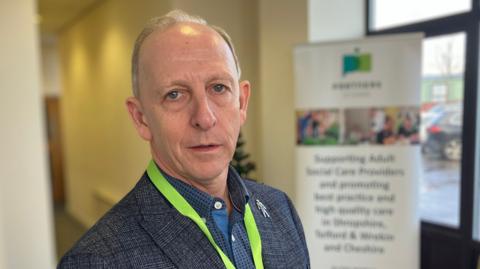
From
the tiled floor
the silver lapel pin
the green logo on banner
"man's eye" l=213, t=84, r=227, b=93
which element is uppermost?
the green logo on banner

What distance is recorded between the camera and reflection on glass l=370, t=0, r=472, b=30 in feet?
8.71

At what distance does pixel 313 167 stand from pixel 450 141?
1.12m

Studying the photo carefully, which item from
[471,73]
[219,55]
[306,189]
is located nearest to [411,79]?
[471,73]

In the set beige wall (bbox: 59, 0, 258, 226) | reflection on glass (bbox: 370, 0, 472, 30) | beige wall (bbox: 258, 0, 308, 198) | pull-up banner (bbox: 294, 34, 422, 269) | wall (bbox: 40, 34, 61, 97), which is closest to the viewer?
pull-up banner (bbox: 294, 34, 422, 269)

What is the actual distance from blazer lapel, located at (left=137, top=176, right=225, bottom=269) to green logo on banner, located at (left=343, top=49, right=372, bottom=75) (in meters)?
2.05

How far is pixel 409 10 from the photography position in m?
2.93

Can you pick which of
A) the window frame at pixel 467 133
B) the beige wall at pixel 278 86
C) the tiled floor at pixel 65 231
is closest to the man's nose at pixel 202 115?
the beige wall at pixel 278 86

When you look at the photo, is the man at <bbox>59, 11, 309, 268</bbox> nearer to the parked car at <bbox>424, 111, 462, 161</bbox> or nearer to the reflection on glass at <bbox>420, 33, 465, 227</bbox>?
the reflection on glass at <bbox>420, 33, 465, 227</bbox>

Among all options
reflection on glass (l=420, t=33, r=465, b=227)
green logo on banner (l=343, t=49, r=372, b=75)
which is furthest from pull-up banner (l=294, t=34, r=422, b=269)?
reflection on glass (l=420, t=33, r=465, b=227)

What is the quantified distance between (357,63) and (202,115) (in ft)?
6.58

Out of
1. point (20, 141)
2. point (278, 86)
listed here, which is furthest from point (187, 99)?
point (278, 86)

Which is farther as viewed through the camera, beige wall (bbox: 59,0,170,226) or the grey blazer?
beige wall (bbox: 59,0,170,226)

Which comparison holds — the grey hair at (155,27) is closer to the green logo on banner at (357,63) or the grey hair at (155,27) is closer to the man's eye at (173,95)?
the man's eye at (173,95)

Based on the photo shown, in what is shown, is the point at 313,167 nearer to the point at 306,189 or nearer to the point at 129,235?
the point at 306,189
